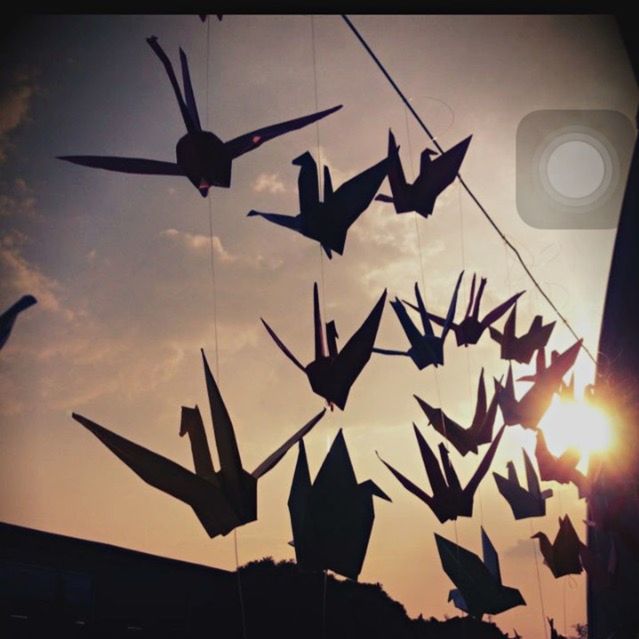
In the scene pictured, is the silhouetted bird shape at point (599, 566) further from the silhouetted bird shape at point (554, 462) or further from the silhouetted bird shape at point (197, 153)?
the silhouetted bird shape at point (197, 153)

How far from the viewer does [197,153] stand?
1642mm

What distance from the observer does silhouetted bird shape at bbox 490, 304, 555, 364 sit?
9.40 ft

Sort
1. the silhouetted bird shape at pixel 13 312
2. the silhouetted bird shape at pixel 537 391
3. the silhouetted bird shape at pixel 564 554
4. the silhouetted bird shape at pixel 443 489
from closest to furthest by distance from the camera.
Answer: the silhouetted bird shape at pixel 13 312
the silhouetted bird shape at pixel 443 489
the silhouetted bird shape at pixel 537 391
the silhouetted bird shape at pixel 564 554

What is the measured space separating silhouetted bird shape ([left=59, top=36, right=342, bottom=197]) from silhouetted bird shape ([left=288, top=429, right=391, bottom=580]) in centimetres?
77

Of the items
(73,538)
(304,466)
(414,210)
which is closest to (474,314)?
(414,210)

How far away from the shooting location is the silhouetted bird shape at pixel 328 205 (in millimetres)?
1787

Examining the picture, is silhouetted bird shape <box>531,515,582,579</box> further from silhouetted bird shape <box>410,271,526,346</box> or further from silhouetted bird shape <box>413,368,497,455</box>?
silhouetted bird shape <box>410,271,526,346</box>

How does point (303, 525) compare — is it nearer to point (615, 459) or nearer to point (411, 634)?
point (615, 459)

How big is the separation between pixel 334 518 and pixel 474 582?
2.89 feet

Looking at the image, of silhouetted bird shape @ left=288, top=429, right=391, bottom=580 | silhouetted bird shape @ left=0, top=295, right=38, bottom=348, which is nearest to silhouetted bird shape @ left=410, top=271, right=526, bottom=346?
silhouetted bird shape @ left=288, top=429, right=391, bottom=580

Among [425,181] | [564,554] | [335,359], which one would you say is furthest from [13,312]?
[564,554]

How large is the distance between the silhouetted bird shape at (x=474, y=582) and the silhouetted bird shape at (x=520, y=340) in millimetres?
985

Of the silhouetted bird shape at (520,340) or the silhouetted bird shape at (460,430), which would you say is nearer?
the silhouetted bird shape at (460,430)

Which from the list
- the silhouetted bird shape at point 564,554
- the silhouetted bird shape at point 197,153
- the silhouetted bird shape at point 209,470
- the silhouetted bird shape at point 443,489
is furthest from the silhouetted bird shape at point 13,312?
the silhouetted bird shape at point 564,554
